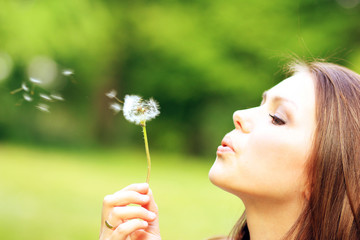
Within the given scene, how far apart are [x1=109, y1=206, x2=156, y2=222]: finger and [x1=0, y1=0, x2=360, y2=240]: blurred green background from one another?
24.4ft

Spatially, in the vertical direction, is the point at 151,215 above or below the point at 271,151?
below

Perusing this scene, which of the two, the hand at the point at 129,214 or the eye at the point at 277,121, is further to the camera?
the eye at the point at 277,121

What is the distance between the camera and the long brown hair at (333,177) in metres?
1.66

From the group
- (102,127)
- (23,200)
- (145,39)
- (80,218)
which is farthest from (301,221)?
(102,127)

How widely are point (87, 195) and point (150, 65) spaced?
8475 millimetres

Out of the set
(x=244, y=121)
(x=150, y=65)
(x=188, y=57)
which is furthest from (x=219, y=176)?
(x=150, y=65)

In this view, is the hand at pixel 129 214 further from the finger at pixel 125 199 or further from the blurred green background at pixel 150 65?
the blurred green background at pixel 150 65

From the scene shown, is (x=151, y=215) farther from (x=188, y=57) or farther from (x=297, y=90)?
(x=188, y=57)

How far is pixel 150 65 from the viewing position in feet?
48.5

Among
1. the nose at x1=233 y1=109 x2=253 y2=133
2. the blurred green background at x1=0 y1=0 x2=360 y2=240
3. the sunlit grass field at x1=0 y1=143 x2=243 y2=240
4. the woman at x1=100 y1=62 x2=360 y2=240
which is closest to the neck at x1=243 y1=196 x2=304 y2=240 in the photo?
the woman at x1=100 y1=62 x2=360 y2=240

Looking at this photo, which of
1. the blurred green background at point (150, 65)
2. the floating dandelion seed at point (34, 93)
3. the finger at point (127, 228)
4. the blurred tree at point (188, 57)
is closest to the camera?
the finger at point (127, 228)

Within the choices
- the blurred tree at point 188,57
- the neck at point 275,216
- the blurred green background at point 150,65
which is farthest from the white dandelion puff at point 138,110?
the blurred tree at point 188,57

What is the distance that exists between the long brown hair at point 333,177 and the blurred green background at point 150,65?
24.2 ft

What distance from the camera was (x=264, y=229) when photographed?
173cm
